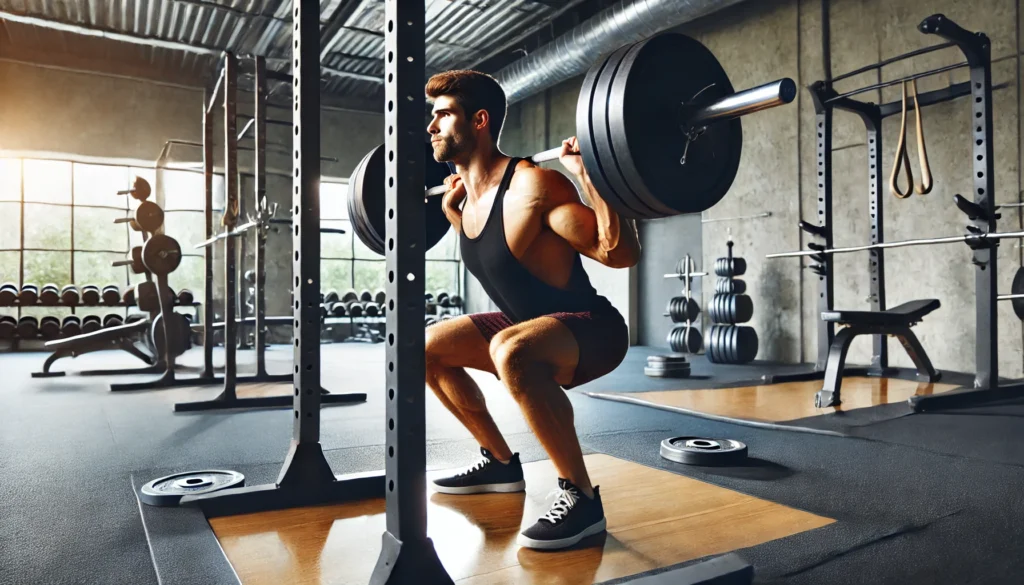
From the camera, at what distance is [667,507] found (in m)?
1.89

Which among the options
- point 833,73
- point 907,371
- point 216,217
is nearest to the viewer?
point 907,371

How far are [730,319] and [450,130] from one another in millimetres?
4755

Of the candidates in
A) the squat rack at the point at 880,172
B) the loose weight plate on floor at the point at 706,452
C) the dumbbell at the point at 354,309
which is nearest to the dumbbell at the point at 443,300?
the dumbbell at the point at 354,309

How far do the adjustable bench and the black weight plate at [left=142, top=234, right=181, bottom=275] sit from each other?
4113 mm

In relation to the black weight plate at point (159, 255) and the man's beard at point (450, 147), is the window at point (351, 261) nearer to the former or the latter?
the black weight plate at point (159, 255)

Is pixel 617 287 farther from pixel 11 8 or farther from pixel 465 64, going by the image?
pixel 11 8

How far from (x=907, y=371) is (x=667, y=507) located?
3.73m

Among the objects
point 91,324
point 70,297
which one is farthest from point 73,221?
point 91,324

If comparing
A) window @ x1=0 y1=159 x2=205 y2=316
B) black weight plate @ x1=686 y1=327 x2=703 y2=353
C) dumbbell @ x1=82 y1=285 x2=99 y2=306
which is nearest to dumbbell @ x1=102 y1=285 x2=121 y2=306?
dumbbell @ x1=82 y1=285 x2=99 y2=306

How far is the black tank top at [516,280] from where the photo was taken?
1688 mm

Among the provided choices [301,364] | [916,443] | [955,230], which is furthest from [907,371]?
[301,364]

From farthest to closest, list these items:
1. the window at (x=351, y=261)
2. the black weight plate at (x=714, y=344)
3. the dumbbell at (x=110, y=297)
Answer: the window at (x=351, y=261) → the dumbbell at (x=110, y=297) → the black weight plate at (x=714, y=344)

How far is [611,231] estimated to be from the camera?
159 cm

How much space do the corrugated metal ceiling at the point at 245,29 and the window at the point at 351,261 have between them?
192 cm
